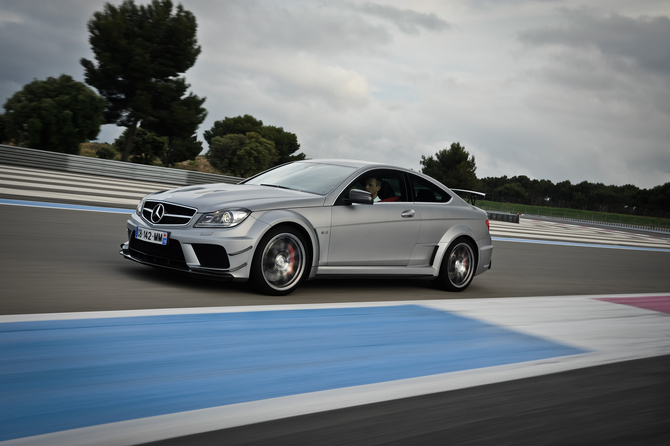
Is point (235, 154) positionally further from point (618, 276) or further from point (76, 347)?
point (76, 347)

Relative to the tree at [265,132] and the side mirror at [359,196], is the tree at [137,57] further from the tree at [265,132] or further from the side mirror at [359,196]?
the tree at [265,132]

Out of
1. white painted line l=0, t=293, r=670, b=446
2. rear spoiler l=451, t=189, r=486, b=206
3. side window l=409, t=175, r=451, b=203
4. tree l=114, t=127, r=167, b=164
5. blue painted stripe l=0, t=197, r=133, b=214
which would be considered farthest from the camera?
tree l=114, t=127, r=167, b=164

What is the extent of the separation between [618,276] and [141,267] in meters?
8.26

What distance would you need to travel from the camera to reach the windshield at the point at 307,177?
639 centimetres

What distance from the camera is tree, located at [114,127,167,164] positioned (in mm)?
50406

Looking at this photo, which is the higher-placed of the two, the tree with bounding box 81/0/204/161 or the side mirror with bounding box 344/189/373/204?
the tree with bounding box 81/0/204/161

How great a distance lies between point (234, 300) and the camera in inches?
218

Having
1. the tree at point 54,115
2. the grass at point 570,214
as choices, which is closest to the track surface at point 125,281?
the tree at point 54,115

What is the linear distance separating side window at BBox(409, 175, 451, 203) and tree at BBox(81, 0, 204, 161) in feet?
124

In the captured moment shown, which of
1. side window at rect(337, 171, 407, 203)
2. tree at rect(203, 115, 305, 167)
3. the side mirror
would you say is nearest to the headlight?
the side mirror

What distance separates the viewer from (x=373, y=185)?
6.76m

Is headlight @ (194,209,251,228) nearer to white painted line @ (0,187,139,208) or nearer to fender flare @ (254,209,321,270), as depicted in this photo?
fender flare @ (254,209,321,270)

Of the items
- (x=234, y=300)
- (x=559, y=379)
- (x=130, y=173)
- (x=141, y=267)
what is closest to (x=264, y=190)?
(x=234, y=300)

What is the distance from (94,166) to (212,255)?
2010 centimetres
